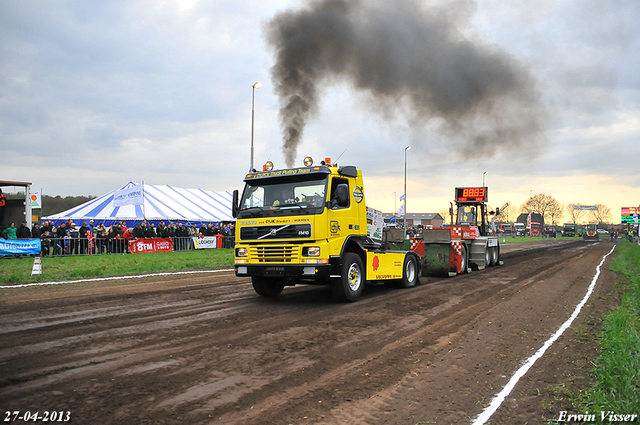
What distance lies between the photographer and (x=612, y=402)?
157 inches

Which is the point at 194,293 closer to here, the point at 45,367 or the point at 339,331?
the point at 339,331

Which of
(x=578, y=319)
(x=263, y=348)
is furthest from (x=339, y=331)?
(x=578, y=319)

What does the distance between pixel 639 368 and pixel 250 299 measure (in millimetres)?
7284

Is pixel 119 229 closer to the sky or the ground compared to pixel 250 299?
closer to the sky

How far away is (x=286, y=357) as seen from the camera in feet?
18.4

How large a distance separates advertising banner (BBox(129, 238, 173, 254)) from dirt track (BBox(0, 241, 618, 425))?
1327 cm

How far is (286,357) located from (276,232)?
375 centimetres

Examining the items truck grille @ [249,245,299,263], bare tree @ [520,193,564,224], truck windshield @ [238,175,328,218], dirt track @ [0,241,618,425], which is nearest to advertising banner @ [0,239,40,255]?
dirt track @ [0,241,618,425]

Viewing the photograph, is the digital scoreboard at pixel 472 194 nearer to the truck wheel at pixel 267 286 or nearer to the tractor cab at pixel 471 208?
the tractor cab at pixel 471 208

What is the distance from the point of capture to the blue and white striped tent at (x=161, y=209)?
29.4m

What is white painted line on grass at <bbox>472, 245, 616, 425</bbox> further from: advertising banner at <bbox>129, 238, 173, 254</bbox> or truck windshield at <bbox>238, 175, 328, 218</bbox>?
advertising banner at <bbox>129, 238, 173, 254</bbox>

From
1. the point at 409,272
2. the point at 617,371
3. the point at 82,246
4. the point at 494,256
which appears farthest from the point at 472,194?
the point at 82,246

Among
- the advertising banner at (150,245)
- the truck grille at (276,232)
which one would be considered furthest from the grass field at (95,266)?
the truck grille at (276,232)

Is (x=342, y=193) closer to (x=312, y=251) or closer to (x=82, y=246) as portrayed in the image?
(x=312, y=251)
